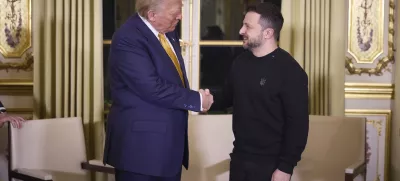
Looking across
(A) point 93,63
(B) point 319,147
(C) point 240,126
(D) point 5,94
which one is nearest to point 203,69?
(A) point 93,63

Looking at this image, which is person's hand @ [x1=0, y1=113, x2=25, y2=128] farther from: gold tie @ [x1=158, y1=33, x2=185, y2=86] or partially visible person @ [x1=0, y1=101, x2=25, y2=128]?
gold tie @ [x1=158, y1=33, x2=185, y2=86]

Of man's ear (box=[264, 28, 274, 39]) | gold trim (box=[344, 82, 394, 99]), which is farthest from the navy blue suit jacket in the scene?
gold trim (box=[344, 82, 394, 99])

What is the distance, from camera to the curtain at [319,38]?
345 centimetres

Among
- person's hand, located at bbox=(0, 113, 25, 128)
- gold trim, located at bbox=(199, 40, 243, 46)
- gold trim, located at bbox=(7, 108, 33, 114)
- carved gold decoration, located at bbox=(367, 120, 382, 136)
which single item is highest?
gold trim, located at bbox=(199, 40, 243, 46)

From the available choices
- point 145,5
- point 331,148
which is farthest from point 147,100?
point 331,148

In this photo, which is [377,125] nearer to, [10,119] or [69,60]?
[69,60]

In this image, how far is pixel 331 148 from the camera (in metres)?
3.11

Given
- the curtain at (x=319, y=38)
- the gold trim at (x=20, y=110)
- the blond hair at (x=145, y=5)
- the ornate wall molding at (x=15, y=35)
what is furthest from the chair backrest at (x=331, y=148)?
the ornate wall molding at (x=15, y=35)

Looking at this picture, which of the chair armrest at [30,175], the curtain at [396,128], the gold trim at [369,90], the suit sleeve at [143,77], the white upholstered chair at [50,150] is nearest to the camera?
the suit sleeve at [143,77]

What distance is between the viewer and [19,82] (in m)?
3.65

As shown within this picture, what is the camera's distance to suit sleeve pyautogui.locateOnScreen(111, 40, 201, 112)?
1.87 metres

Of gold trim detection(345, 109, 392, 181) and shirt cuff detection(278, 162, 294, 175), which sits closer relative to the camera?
shirt cuff detection(278, 162, 294, 175)

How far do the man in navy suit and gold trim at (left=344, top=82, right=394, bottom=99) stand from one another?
6.39ft

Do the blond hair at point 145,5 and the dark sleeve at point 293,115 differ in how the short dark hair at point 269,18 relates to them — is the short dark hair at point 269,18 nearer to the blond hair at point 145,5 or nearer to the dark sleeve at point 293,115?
the dark sleeve at point 293,115
